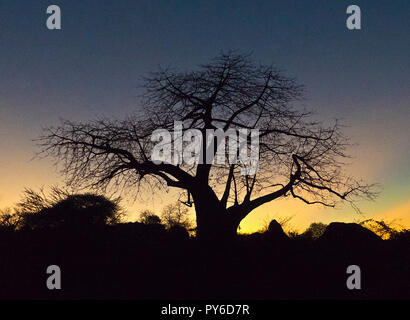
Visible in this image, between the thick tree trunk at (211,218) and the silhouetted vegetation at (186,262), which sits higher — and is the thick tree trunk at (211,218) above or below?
above

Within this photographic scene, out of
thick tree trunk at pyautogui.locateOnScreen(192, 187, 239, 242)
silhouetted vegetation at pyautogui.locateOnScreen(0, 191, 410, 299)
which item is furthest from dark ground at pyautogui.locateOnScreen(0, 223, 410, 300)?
thick tree trunk at pyautogui.locateOnScreen(192, 187, 239, 242)

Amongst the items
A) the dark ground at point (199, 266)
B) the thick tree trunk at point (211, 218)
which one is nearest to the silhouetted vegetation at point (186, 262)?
the dark ground at point (199, 266)

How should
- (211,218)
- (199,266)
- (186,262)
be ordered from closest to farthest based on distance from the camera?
(199,266), (186,262), (211,218)

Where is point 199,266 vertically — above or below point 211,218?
below

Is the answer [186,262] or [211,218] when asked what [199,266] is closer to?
[186,262]

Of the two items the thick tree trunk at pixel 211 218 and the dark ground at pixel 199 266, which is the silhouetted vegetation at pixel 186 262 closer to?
the dark ground at pixel 199 266

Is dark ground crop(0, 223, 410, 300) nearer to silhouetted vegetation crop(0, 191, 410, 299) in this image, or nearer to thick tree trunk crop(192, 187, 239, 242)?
silhouetted vegetation crop(0, 191, 410, 299)

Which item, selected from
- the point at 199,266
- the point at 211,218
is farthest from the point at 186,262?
the point at 211,218
